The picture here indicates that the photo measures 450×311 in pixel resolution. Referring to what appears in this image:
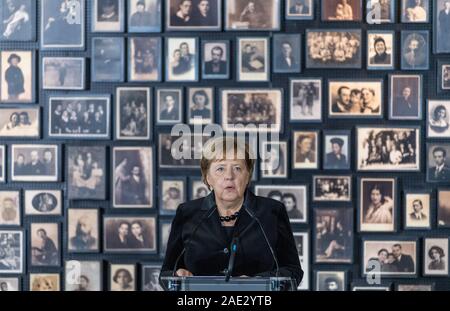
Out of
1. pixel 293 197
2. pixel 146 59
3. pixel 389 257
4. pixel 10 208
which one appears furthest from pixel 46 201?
pixel 389 257

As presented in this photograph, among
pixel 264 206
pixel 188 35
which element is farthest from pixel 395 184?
pixel 264 206

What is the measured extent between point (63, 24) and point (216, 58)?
102cm

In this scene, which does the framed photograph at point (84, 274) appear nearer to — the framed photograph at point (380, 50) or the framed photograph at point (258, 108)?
the framed photograph at point (258, 108)

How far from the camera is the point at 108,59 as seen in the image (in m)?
4.02

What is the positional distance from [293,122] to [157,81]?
2.99 ft

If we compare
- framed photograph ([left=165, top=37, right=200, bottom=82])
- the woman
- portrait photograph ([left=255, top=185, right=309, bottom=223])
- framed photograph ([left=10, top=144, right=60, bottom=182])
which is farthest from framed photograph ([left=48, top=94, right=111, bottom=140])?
the woman

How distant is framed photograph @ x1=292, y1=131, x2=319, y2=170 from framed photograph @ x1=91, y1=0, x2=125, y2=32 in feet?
4.38

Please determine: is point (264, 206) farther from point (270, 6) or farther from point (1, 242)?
point (1, 242)

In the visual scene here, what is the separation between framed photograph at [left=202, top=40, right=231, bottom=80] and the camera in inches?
157

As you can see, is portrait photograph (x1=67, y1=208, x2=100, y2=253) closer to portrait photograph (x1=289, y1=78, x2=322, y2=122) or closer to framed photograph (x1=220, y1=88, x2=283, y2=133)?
framed photograph (x1=220, y1=88, x2=283, y2=133)

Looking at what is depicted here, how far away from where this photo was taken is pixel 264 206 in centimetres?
200

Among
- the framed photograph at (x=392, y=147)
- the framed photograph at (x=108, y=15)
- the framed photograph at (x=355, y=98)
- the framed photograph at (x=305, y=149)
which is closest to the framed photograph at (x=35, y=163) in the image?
the framed photograph at (x=108, y=15)

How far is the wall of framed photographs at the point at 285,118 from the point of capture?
3.98 m

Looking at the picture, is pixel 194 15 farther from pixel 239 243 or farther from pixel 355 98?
pixel 239 243
